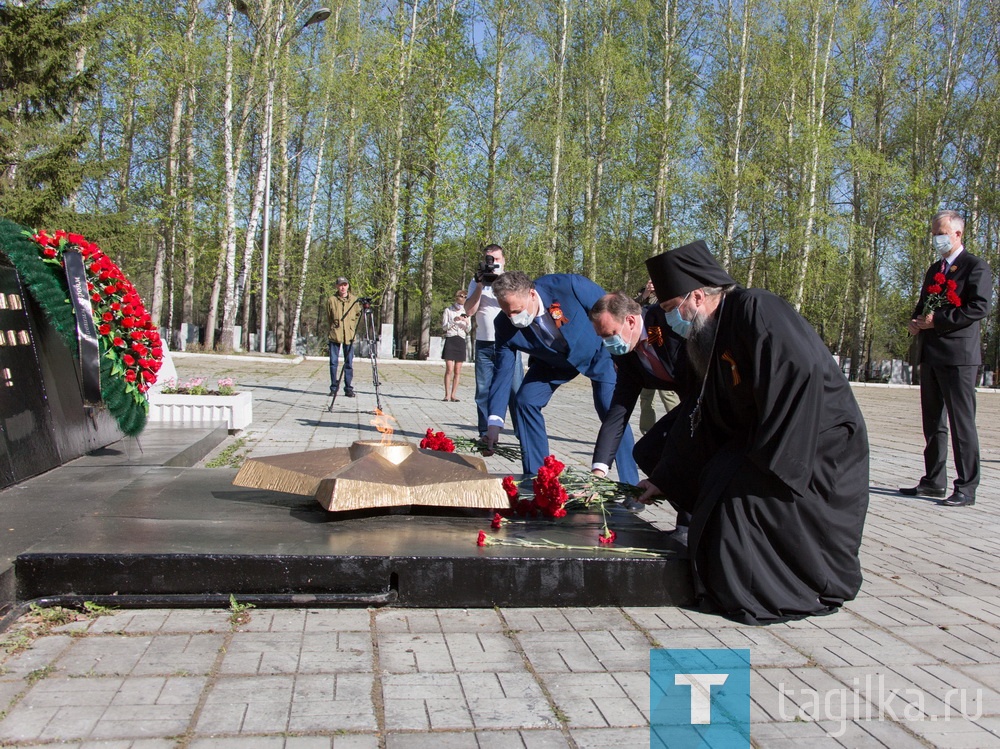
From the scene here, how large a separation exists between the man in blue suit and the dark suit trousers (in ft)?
9.37

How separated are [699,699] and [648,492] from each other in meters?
1.74

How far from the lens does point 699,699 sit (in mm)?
3105

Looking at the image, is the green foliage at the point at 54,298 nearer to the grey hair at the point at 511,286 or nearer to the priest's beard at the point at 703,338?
the grey hair at the point at 511,286

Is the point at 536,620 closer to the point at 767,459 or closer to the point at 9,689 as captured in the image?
the point at 767,459

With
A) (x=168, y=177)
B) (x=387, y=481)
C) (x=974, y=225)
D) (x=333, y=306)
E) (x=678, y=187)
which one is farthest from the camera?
(x=974, y=225)

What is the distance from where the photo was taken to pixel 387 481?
4641 millimetres

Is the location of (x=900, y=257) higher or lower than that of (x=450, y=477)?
higher

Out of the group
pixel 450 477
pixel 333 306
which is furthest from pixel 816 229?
pixel 450 477

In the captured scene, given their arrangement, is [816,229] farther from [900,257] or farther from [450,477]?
[450,477]

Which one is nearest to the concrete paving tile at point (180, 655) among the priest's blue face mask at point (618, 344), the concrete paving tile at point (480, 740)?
the concrete paving tile at point (480, 740)

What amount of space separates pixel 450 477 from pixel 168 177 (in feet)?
101

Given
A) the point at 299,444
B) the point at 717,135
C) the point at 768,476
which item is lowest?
the point at 299,444

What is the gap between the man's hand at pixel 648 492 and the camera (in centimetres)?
474

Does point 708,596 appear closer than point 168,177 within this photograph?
Yes
